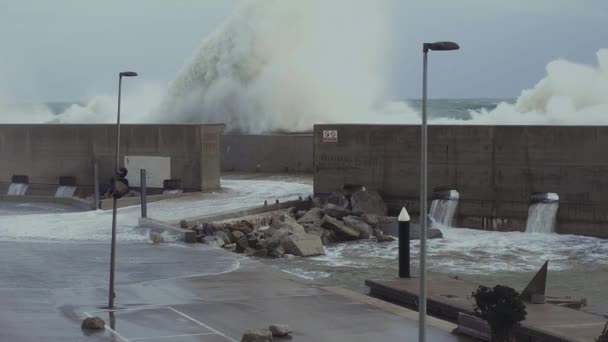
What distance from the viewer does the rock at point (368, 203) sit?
932 inches

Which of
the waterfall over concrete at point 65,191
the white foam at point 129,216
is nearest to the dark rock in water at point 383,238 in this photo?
the white foam at point 129,216

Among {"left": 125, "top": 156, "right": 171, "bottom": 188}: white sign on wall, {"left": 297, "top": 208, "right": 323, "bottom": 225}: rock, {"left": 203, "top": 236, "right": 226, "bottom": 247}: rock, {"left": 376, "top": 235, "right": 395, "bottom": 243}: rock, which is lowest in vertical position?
{"left": 376, "top": 235, "right": 395, "bottom": 243}: rock

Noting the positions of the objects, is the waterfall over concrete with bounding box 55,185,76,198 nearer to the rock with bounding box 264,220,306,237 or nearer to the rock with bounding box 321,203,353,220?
the rock with bounding box 321,203,353,220

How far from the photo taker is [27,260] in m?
16.4

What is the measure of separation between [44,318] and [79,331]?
894 mm

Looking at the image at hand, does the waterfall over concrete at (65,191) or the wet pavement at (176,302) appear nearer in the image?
the wet pavement at (176,302)

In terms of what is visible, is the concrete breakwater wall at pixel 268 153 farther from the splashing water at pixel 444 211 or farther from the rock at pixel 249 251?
the rock at pixel 249 251

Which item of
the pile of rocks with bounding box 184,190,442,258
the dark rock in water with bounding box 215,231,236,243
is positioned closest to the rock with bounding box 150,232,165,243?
the pile of rocks with bounding box 184,190,442,258

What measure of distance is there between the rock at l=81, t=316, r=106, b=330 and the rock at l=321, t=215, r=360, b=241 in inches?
413

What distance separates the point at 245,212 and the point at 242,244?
8.34 ft

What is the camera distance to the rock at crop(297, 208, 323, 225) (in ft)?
71.3

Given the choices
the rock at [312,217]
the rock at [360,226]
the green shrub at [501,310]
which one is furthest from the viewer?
the rock at [312,217]

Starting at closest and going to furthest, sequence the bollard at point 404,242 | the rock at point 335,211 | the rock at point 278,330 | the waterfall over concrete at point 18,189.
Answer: the rock at point 278,330 → the bollard at point 404,242 → the rock at point 335,211 → the waterfall over concrete at point 18,189

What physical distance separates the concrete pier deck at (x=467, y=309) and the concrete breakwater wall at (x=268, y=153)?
16842 mm
